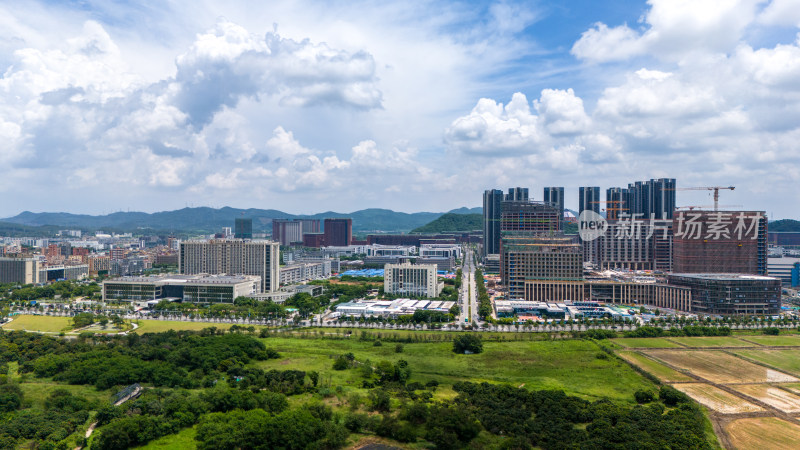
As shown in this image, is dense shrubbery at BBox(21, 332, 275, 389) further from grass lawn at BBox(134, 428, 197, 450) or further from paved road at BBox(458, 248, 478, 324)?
paved road at BBox(458, 248, 478, 324)

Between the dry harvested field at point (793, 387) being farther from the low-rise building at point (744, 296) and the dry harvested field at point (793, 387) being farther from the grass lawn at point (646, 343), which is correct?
the low-rise building at point (744, 296)

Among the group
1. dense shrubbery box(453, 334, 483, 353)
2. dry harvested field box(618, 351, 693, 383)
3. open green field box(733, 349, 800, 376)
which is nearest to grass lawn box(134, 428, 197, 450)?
dense shrubbery box(453, 334, 483, 353)

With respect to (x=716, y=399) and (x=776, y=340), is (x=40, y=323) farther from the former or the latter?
(x=776, y=340)

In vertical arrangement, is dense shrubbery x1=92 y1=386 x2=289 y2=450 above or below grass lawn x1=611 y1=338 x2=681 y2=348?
above

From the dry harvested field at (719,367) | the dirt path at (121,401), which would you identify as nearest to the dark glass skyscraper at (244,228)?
the dirt path at (121,401)

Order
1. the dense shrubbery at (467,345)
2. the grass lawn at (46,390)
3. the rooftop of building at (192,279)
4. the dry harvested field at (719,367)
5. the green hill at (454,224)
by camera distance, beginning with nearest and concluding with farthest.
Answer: the grass lawn at (46,390) < the dry harvested field at (719,367) < the dense shrubbery at (467,345) < the rooftop of building at (192,279) < the green hill at (454,224)

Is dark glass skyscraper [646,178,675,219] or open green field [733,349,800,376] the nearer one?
open green field [733,349,800,376]

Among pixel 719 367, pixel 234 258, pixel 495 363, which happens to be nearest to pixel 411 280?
pixel 234 258
